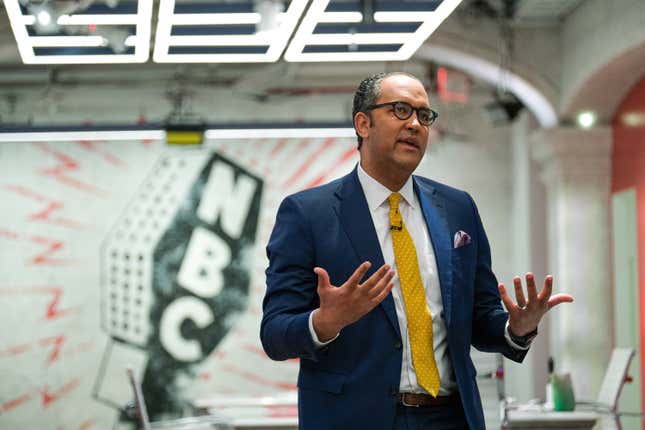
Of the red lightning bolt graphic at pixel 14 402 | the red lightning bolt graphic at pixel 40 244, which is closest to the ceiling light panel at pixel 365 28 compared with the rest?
the red lightning bolt graphic at pixel 40 244

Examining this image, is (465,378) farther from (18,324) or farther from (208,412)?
(18,324)

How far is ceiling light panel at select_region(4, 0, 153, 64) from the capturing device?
14.5ft

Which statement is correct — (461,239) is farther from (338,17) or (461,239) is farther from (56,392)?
(56,392)

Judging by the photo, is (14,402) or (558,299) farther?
(14,402)

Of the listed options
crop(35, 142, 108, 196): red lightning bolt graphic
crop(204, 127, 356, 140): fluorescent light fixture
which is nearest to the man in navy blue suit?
crop(204, 127, 356, 140): fluorescent light fixture

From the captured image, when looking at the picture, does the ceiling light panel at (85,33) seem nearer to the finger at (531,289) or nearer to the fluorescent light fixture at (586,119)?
the finger at (531,289)

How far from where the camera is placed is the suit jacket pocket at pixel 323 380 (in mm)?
2064

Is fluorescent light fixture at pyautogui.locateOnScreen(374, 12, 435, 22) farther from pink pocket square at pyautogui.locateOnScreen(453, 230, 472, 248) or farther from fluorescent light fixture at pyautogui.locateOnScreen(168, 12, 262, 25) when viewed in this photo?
pink pocket square at pyautogui.locateOnScreen(453, 230, 472, 248)

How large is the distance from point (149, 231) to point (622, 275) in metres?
4.81

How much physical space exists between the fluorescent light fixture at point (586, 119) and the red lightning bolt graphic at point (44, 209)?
511cm

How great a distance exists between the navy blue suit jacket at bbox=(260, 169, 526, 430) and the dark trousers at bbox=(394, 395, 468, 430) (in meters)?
0.03

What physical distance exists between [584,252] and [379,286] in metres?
7.99

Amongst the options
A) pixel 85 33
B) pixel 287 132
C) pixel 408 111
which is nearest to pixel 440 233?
pixel 408 111

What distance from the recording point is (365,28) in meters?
4.77
